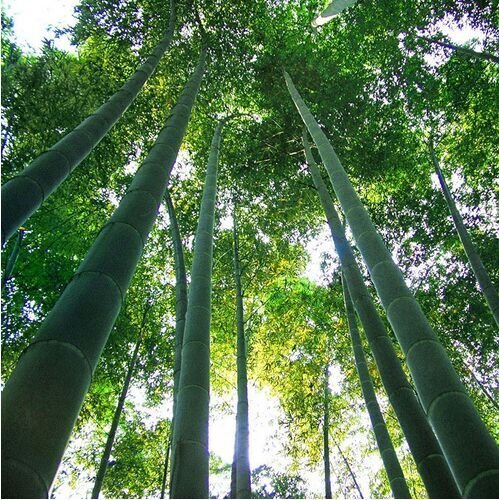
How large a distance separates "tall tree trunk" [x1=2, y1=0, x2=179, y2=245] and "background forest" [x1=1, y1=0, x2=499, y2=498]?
2942mm

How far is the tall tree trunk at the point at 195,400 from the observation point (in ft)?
5.84

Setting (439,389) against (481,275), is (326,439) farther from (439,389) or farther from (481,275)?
(439,389)

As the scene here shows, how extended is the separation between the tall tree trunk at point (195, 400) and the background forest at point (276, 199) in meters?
3.58

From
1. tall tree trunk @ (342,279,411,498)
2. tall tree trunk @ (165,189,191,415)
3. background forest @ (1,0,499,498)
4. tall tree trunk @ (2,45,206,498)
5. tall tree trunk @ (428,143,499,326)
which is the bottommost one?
tall tree trunk @ (2,45,206,498)

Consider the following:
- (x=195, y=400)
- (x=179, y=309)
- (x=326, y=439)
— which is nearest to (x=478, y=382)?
(x=326, y=439)

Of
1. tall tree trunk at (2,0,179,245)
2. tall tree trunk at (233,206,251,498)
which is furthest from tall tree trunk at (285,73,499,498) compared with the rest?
tall tree trunk at (233,206,251,498)

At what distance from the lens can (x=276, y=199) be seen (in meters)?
8.25

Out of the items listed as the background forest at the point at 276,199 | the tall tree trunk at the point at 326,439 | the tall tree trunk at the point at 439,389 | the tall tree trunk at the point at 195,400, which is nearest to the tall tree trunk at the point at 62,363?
the tall tree trunk at the point at 195,400

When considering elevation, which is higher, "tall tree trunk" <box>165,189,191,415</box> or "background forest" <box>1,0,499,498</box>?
"background forest" <box>1,0,499,498</box>

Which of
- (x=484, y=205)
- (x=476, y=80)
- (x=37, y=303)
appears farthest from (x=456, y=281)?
(x=37, y=303)

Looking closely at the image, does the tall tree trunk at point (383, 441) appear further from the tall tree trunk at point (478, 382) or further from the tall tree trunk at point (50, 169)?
the tall tree trunk at point (478, 382)

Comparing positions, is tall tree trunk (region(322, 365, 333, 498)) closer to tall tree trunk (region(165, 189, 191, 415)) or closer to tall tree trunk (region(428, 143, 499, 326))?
tall tree trunk (region(428, 143, 499, 326))

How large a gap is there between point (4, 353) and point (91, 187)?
2.93 meters

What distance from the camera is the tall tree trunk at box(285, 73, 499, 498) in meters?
1.15
